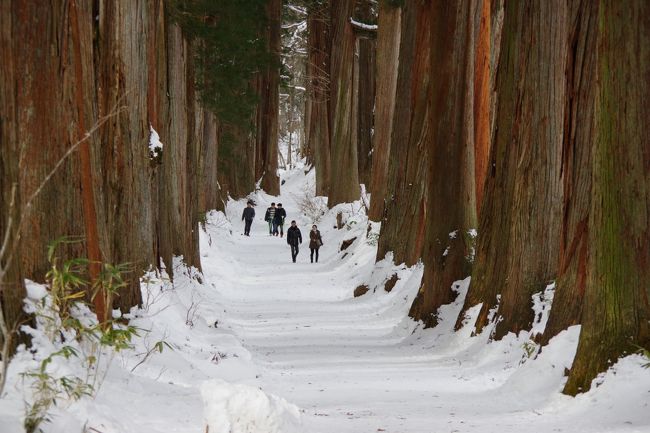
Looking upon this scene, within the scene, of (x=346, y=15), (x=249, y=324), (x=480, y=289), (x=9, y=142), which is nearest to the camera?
(x=9, y=142)

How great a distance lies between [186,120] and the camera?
55.5 feet

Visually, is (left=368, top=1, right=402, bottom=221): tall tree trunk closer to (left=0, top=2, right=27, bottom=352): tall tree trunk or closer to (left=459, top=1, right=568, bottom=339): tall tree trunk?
(left=459, top=1, right=568, bottom=339): tall tree trunk

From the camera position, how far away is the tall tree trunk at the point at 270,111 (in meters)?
36.9

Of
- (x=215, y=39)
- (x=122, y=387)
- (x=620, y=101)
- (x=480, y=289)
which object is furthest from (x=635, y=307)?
(x=215, y=39)

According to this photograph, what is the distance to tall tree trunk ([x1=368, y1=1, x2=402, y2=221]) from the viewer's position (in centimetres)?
2381

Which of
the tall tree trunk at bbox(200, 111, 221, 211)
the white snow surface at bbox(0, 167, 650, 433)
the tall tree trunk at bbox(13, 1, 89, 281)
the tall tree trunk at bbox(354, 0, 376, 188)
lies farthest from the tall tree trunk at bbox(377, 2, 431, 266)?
the tall tree trunk at bbox(354, 0, 376, 188)

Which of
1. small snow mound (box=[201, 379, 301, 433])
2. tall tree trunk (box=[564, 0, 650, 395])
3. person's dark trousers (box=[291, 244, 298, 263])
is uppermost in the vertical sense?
tall tree trunk (box=[564, 0, 650, 395])

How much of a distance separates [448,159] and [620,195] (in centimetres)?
643

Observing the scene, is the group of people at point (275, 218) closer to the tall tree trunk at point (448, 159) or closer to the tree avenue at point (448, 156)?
the tree avenue at point (448, 156)

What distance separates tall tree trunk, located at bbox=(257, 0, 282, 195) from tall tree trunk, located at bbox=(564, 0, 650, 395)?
29875 millimetres

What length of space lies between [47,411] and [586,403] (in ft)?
13.1

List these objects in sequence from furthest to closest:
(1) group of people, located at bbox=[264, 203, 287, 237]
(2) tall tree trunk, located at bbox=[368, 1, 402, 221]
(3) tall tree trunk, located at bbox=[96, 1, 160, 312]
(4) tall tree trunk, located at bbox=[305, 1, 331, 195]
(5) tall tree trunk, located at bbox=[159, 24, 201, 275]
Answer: (4) tall tree trunk, located at bbox=[305, 1, 331, 195]
(1) group of people, located at bbox=[264, 203, 287, 237]
(2) tall tree trunk, located at bbox=[368, 1, 402, 221]
(5) tall tree trunk, located at bbox=[159, 24, 201, 275]
(3) tall tree trunk, located at bbox=[96, 1, 160, 312]

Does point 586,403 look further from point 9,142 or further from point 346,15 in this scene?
point 346,15

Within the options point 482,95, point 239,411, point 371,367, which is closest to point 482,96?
point 482,95
